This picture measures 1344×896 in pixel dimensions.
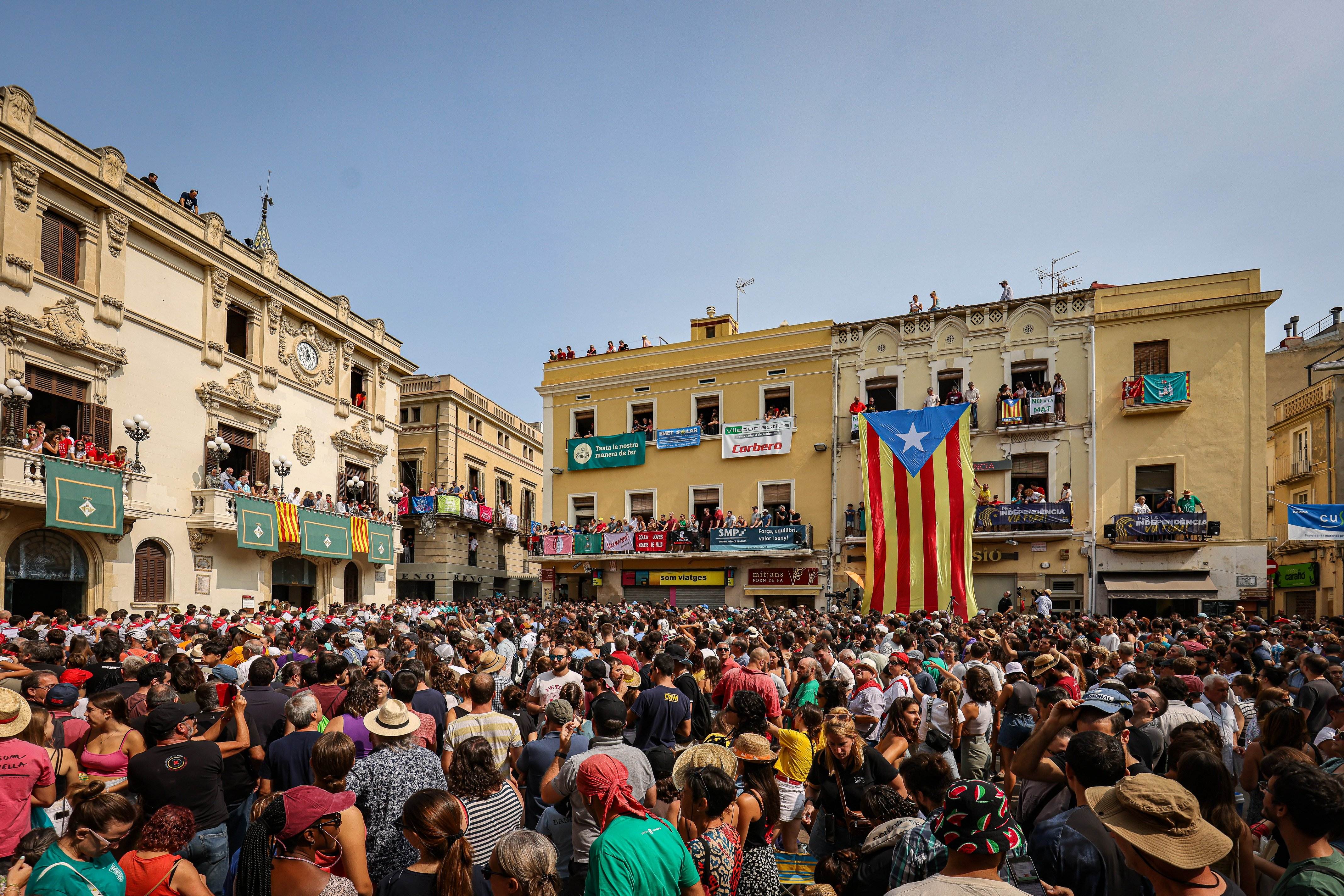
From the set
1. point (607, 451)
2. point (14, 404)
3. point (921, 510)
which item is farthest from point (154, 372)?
point (921, 510)

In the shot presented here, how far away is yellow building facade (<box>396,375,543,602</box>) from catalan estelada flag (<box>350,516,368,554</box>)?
13.3 ft

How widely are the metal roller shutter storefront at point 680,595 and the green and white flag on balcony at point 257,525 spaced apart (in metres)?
11.4

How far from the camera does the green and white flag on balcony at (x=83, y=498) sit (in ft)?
56.6

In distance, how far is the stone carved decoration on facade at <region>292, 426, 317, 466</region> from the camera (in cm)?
2619

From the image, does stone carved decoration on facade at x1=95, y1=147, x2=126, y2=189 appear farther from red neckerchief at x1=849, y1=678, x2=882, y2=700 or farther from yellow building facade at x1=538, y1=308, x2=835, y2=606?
red neckerchief at x1=849, y1=678, x2=882, y2=700

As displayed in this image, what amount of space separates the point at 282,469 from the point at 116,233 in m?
7.55

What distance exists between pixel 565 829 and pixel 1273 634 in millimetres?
13217

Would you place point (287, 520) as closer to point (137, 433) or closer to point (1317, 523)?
point (137, 433)

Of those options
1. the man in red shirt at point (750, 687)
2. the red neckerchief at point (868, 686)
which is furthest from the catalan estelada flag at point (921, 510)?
the man in red shirt at point (750, 687)

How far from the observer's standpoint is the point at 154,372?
21.1 meters

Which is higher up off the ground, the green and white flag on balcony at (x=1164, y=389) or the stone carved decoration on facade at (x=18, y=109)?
the stone carved decoration on facade at (x=18, y=109)

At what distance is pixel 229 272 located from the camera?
23.8 metres

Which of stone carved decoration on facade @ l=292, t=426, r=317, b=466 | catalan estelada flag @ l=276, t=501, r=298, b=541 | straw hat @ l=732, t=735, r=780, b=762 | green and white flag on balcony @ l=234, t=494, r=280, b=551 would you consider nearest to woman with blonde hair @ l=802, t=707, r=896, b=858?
straw hat @ l=732, t=735, r=780, b=762

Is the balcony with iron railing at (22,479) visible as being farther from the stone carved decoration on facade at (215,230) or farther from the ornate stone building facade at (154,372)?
the stone carved decoration on facade at (215,230)
